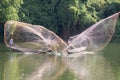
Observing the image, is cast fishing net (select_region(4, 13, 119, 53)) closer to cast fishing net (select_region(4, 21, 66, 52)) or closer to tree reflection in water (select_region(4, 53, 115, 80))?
cast fishing net (select_region(4, 21, 66, 52))

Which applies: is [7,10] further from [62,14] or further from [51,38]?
[51,38]

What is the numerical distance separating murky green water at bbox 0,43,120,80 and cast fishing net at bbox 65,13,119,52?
0.79 metres

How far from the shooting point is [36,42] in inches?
1474

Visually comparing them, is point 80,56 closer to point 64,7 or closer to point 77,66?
point 77,66

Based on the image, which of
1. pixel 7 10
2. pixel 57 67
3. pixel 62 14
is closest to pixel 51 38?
pixel 57 67

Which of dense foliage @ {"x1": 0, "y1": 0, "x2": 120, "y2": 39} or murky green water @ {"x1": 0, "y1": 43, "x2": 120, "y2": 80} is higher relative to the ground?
murky green water @ {"x1": 0, "y1": 43, "x2": 120, "y2": 80}

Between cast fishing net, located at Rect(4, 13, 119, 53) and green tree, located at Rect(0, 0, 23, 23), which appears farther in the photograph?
green tree, located at Rect(0, 0, 23, 23)

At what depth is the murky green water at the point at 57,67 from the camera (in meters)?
24.8

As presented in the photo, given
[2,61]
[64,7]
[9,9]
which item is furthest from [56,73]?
[64,7]

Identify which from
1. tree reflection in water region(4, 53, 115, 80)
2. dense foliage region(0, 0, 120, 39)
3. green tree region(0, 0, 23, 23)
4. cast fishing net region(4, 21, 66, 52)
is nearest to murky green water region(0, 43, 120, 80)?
tree reflection in water region(4, 53, 115, 80)

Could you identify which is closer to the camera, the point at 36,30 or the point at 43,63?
the point at 43,63

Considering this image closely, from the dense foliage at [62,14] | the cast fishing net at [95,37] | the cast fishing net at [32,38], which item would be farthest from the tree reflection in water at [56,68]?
the dense foliage at [62,14]

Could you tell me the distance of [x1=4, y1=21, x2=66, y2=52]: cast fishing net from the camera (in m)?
37.1

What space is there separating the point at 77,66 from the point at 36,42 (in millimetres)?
8115
